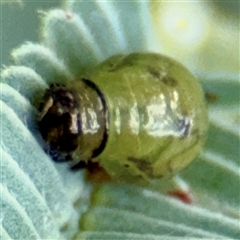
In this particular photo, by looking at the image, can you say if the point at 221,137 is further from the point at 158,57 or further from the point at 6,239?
the point at 6,239

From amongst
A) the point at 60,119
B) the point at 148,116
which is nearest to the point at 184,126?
the point at 148,116

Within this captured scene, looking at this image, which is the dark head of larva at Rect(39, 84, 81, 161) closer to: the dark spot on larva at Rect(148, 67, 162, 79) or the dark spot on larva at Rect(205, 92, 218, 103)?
the dark spot on larva at Rect(148, 67, 162, 79)

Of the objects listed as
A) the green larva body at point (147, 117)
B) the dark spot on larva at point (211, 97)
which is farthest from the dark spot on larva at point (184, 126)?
the dark spot on larva at point (211, 97)

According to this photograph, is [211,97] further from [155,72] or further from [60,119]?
[60,119]

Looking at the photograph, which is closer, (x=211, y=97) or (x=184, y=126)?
(x=184, y=126)

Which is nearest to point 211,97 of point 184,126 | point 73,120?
point 184,126

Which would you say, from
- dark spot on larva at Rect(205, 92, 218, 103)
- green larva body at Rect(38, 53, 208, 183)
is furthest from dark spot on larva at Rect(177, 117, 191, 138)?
dark spot on larva at Rect(205, 92, 218, 103)

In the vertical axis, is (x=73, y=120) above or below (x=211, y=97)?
above
